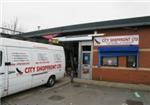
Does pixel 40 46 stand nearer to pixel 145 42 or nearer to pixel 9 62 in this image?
pixel 9 62

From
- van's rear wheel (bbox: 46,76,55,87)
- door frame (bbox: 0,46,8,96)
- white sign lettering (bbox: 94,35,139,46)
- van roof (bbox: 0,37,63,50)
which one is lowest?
van's rear wheel (bbox: 46,76,55,87)

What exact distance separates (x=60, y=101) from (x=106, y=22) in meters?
7.20

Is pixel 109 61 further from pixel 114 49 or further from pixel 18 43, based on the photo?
pixel 18 43

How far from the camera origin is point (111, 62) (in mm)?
13289

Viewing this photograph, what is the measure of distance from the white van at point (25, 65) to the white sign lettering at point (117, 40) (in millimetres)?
3641

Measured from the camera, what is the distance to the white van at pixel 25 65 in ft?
24.5

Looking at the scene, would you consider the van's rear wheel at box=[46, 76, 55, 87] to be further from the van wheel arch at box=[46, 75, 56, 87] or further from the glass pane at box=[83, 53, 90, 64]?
the glass pane at box=[83, 53, 90, 64]

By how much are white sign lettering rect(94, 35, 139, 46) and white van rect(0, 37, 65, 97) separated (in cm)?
364

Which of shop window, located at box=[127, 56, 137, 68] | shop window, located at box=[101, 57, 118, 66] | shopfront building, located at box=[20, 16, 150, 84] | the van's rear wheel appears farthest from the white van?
shop window, located at box=[127, 56, 137, 68]

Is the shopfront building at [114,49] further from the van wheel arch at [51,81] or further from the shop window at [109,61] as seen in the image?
the van wheel arch at [51,81]

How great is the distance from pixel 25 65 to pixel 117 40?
23.5ft

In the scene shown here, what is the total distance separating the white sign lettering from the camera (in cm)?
1233

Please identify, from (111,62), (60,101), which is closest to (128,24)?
(111,62)

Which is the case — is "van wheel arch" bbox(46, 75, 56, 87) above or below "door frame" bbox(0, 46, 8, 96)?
below
